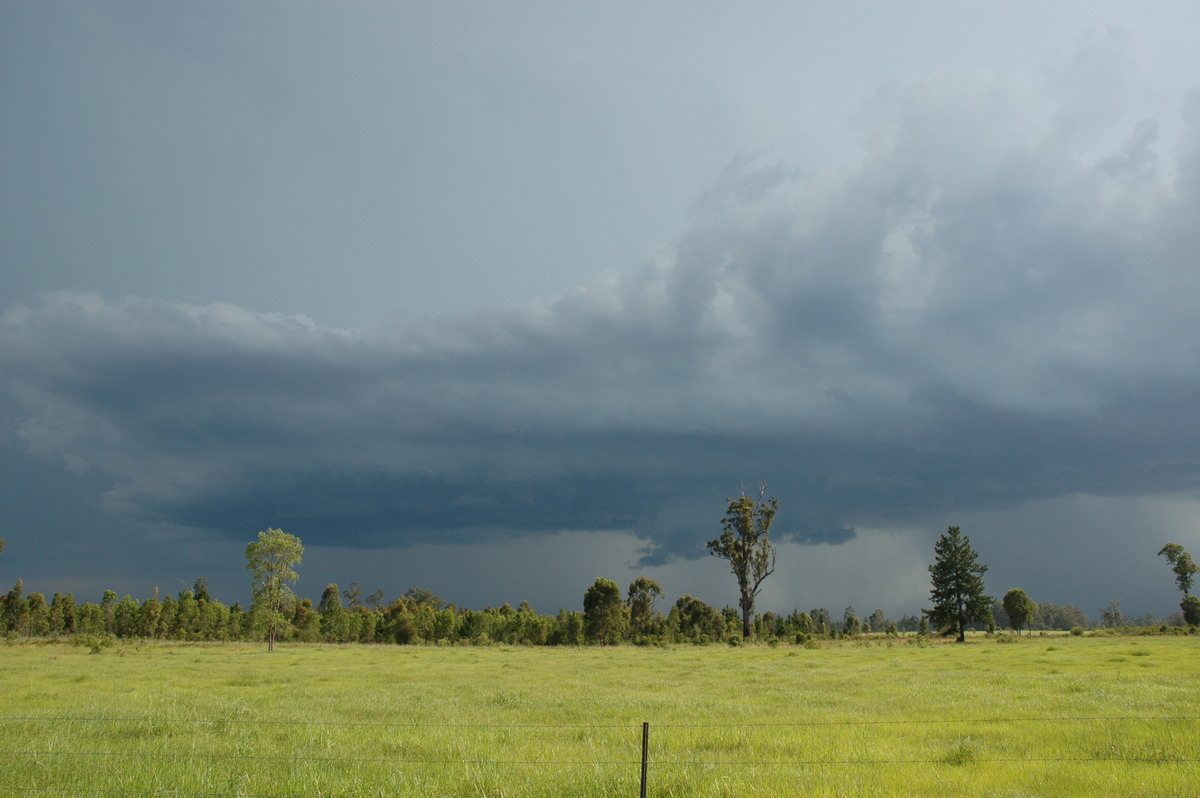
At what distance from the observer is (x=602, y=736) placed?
15555mm

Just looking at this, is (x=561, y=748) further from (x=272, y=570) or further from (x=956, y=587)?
(x=956, y=587)

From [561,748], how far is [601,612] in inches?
3220

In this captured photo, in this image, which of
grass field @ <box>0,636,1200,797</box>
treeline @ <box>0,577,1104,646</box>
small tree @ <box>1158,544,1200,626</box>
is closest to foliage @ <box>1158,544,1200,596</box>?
small tree @ <box>1158,544,1200,626</box>

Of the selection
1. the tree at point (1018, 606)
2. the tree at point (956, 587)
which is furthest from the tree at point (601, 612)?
the tree at point (1018, 606)

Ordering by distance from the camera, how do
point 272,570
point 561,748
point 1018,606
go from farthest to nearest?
point 1018,606, point 272,570, point 561,748

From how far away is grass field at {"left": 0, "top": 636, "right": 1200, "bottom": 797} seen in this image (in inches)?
438

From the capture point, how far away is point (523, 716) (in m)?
19.2

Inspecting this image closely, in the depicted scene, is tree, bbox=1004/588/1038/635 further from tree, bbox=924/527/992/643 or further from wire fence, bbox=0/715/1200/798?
wire fence, bbox=0/715/1200/798

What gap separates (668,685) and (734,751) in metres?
16.0

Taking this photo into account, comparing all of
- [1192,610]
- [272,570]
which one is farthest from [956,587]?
[272,570]

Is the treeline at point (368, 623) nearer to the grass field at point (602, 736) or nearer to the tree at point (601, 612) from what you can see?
the tree at point (601, 612)

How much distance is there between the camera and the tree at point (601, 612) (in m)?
93.0

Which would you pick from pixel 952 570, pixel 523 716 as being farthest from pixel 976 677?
pixel 952 570

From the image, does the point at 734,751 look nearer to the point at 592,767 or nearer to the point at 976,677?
the point at 592,767
